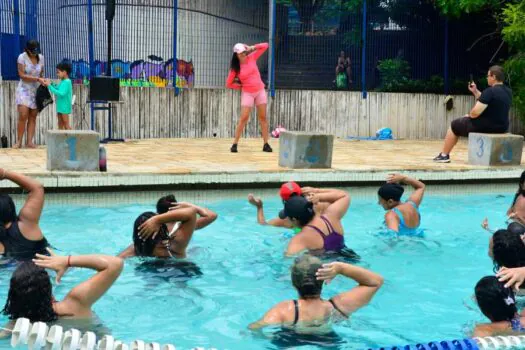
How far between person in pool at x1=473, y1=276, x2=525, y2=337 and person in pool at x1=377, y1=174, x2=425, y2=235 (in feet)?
11.9

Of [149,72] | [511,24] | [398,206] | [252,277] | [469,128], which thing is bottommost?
[252,277]

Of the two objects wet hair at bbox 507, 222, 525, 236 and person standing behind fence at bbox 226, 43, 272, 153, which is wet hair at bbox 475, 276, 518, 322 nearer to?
wet hair at bbox 507, 222, 525, 236

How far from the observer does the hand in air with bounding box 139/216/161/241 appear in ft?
23.2

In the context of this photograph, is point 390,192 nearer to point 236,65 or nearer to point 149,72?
point 236,65

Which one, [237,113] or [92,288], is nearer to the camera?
[92,288]

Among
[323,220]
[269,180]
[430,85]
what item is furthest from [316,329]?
[430,85]

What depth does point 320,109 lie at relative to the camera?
1884cm

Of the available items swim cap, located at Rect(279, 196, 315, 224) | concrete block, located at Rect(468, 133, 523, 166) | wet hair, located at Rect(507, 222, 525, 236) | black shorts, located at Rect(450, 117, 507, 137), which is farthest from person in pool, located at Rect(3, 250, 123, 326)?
black shorts, located at Rect(450, 117, 507, 137)

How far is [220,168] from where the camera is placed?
12.4 m

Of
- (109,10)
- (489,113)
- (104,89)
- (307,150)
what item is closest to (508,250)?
(307,150)

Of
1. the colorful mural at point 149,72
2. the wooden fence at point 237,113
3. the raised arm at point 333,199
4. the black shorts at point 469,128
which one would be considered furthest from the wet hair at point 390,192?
the colorful mural at point 149,72

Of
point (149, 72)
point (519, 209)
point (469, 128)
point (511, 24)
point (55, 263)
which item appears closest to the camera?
point (55, 263)

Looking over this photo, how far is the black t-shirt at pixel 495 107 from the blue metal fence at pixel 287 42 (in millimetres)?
5593

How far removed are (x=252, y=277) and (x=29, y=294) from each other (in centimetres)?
357
